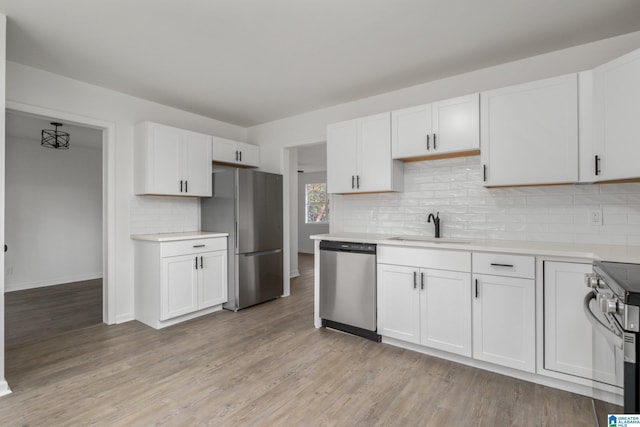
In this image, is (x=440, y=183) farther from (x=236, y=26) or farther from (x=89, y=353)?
(x=89, y=353)

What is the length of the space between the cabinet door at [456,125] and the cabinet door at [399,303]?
3.74ft

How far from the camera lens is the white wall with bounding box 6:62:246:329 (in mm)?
3014

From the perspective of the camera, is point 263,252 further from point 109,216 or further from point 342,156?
point 109,216

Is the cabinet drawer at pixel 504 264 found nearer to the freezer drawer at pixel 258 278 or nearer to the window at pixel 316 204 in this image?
the freezer drawer at pixel 258 278

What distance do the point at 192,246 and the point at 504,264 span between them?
10.1ft

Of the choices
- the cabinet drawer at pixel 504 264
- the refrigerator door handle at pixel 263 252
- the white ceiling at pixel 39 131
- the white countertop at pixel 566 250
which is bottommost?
the refrigerator door handle at pixel 263 252

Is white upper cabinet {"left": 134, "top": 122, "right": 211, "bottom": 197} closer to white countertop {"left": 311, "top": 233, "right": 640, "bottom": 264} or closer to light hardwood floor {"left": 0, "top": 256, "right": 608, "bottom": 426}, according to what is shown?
light hardwood floor {"left": 0, "top": 256, "right": 608, "bottom": 426}

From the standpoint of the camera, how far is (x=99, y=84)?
342 cm

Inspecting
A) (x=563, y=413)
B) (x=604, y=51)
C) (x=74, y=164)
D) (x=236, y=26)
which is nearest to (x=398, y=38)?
(x=236, y=26)

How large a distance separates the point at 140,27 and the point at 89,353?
2698mm

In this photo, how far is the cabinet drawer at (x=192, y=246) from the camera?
3408 mm

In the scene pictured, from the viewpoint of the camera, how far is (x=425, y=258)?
8.87ft

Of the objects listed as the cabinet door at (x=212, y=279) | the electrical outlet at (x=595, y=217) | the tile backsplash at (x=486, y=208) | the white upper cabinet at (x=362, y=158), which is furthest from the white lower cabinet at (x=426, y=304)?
the cabinet door at (x=212, y=279)

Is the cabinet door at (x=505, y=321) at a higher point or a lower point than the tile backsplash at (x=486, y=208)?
lower
